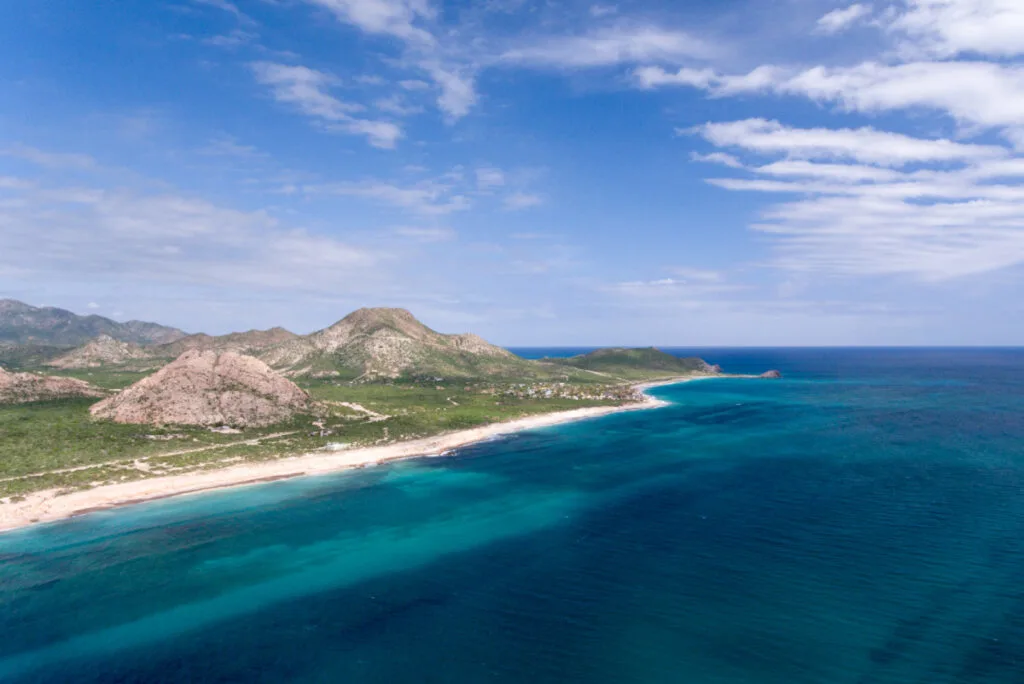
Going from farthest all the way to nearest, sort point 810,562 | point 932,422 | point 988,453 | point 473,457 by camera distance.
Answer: point 932,422 < point 473,457 < point 988,453 < point 810,562

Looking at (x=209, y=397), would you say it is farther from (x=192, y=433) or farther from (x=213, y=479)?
(x=213, y=479)

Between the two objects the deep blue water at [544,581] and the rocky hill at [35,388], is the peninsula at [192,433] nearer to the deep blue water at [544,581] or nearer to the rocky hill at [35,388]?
the rocky hill at [35,388]

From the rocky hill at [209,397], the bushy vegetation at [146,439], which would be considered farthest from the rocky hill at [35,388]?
the rocky hill at [209,397]

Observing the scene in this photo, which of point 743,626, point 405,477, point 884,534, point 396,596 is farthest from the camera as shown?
point 405,477

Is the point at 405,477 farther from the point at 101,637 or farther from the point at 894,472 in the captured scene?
the point at 894,472

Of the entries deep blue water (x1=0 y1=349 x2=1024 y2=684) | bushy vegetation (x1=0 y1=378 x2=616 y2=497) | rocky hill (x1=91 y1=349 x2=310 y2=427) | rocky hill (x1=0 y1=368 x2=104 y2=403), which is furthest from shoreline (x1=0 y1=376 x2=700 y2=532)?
rocky hill (x1=0 y1=368 x2=104 y2=403)

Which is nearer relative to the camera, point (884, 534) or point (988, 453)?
point (884, 534)

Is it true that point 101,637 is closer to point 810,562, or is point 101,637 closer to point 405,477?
point 405,477

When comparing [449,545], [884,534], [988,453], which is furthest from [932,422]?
[449,545]
